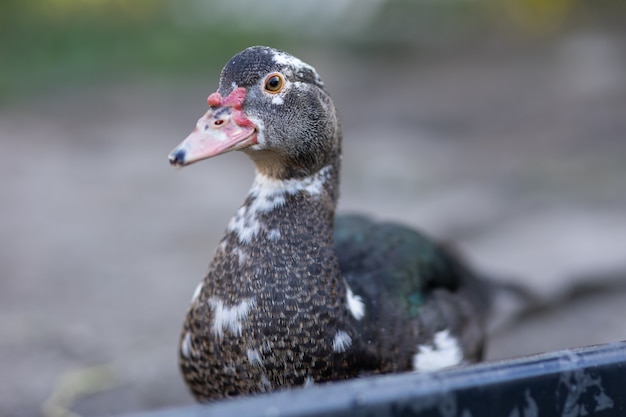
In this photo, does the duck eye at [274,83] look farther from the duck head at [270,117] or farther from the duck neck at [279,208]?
the duck neck at [279,208]

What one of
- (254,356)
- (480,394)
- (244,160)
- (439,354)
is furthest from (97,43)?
(480,394)

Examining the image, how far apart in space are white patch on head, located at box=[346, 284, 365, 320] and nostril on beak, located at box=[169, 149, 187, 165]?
66cm

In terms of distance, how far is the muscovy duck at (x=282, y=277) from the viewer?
2195 millimetres

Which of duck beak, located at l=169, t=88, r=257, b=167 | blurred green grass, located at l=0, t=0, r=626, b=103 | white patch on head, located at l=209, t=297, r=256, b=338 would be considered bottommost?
white patch on head, located at l=209, t=297, r=256, b=338

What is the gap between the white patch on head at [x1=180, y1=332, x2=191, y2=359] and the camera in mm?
2373

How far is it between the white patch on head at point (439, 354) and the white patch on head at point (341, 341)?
30cm

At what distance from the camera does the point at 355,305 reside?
92.7 inches

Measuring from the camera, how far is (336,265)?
2355 millimetres

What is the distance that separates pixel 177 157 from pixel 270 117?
334 mm

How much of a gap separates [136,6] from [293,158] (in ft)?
29.1

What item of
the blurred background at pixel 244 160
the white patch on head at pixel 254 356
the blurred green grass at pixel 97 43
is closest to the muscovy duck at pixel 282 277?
the white patch on head at pixel 254 356

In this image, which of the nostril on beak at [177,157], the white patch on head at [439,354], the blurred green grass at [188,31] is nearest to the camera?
the nostril on beak at [177,157]

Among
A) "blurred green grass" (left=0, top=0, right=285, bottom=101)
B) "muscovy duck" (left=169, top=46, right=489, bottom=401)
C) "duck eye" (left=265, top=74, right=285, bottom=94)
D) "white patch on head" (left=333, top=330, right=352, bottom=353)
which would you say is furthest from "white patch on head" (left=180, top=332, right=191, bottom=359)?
"blurred green grass" (left=0, top=0, right=285, bottom=101)

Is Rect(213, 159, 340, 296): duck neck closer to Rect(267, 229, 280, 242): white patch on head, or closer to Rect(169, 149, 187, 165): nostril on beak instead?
Rect(267, 229, 280, 242): white patch on head
